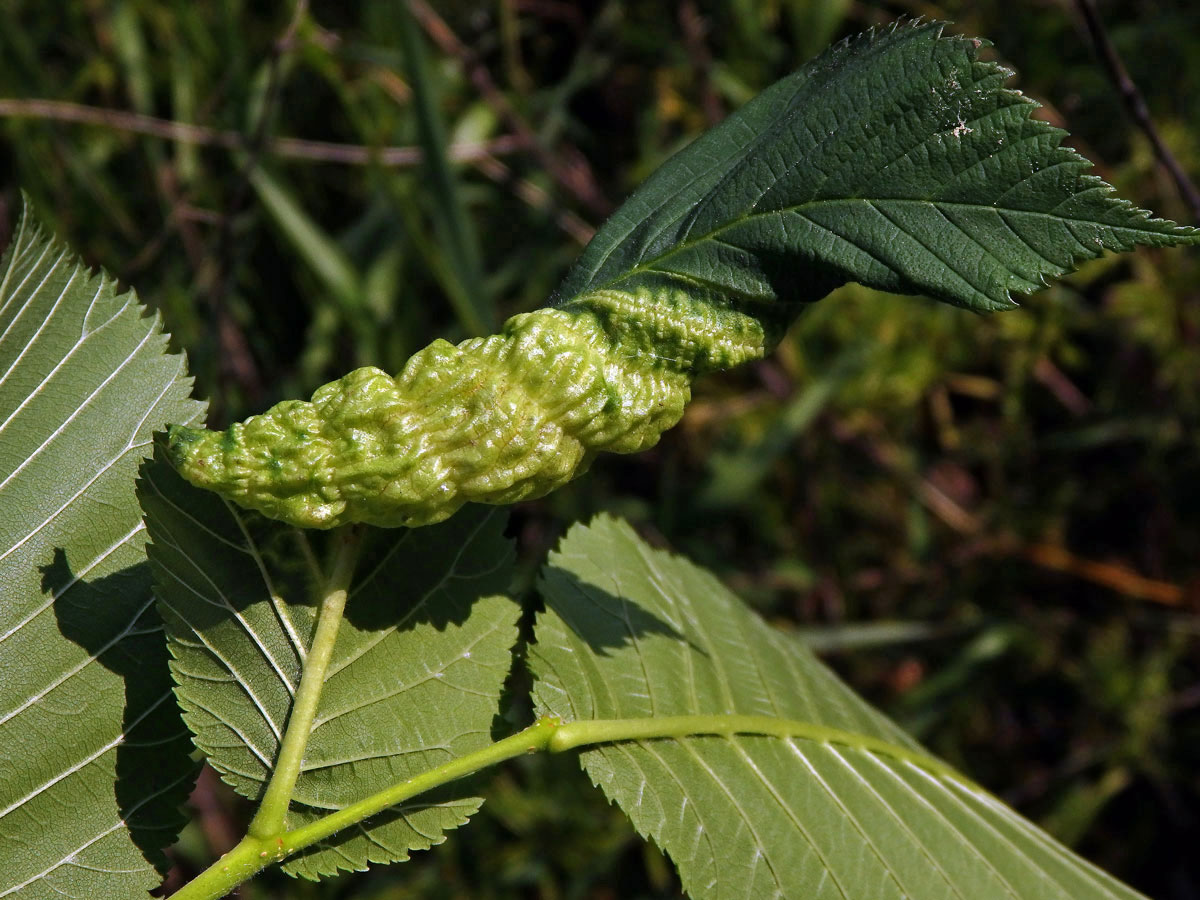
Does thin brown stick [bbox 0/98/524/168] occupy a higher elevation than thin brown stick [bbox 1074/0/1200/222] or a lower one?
higher

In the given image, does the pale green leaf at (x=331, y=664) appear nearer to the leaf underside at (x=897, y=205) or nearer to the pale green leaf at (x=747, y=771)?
the pale green leaf at (x=747, y=771)

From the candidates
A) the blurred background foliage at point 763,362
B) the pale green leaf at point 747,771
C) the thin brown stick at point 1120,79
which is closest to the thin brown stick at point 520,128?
the blurred background foliage at point 763,362

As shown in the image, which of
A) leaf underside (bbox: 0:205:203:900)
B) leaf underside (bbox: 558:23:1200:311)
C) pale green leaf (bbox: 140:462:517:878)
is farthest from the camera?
leaf underside (bbox: 0:205:203:900)

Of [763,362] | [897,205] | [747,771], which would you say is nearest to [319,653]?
[747,771]

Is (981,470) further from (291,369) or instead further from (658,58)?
(291,369)

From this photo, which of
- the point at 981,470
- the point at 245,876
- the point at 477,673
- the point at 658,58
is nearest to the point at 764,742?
the point at 477,673

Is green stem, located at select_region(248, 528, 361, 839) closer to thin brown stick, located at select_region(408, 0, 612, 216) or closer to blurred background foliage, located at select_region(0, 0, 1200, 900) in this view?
blurred background foliage, located at select_region(0, 0, 1200, 900)

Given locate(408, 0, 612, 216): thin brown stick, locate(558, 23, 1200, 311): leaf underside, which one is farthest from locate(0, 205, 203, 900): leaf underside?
locate(408, 0, 612, 216): thin brown stick

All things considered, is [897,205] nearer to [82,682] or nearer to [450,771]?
[450,771]
